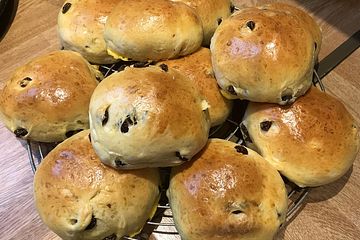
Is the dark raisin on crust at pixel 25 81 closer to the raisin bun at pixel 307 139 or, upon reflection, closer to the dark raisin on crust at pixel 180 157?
the dark raisin on crust at pixel 180 157

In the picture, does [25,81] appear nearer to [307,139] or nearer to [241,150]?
[241,150]

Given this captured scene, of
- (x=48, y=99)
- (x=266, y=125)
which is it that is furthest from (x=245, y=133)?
(x=48, y=99)

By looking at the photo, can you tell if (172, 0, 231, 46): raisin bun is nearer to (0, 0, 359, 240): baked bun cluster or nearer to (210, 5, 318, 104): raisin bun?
(0, 0, 359, 240): baked bun cluster

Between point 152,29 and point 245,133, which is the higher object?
point 152,29

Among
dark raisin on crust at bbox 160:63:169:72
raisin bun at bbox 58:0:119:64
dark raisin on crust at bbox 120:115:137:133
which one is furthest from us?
raisin bun at bbox 58:0:119:64

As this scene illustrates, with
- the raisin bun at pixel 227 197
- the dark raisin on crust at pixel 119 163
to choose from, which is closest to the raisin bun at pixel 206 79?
the raisin bun at pixel 227 197

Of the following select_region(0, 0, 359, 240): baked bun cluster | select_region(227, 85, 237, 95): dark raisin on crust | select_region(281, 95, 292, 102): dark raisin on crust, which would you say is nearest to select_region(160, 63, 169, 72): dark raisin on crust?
select_region(0, 0, 359, 240): baked bun cluster
